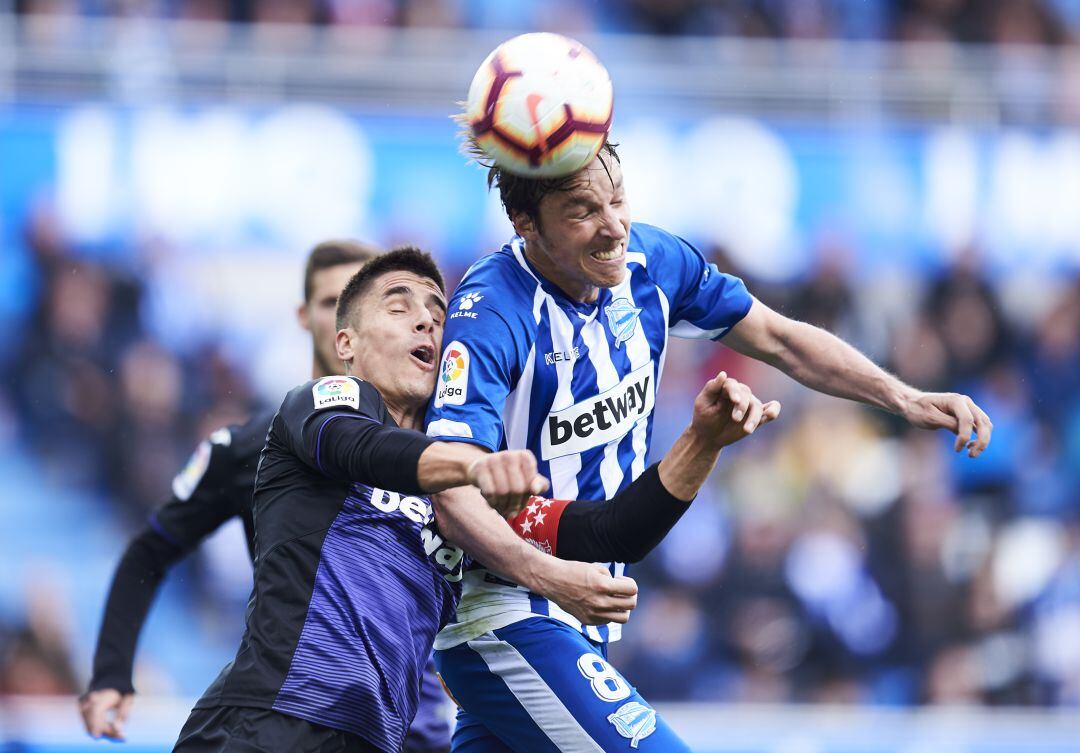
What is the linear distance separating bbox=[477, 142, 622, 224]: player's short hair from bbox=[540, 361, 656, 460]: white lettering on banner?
64 cm

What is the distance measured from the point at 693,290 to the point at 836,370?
1.98 feet

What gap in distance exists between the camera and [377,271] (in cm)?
500

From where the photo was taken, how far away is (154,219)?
37.9ft

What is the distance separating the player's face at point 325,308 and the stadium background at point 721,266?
4.87 meters

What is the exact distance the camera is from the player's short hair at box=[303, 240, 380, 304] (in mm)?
6363

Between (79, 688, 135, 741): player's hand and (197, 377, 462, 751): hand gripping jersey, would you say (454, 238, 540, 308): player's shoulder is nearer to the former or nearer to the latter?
(197, 377, 462, 751): hand gripping jersey

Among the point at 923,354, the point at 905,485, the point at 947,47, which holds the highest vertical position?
the point at 947,47

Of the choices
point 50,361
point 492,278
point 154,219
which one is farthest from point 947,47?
point 492,278

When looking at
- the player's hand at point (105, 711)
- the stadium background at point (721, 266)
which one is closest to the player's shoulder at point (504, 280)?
the player's hand at point (105, 711)

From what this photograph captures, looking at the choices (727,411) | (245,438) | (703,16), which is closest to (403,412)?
(727,411)

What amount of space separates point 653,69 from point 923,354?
3.24 metres

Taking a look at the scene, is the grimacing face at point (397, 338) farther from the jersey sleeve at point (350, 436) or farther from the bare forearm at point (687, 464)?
the bare forearm at point (687, 464)

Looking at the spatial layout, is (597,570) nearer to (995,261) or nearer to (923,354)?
(923,354)

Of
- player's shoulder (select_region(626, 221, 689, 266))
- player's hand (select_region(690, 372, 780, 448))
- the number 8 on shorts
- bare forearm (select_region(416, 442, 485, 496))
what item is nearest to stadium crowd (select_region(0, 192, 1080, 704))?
player's shoulder (select_region(626, 221, 689, 266))
